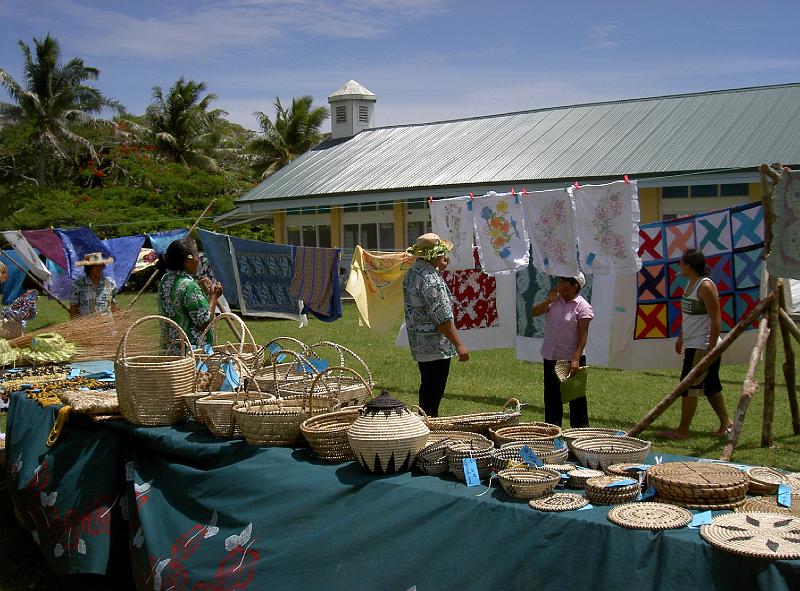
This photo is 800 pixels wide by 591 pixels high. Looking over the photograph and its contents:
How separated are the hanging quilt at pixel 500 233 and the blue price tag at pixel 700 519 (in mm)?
4744

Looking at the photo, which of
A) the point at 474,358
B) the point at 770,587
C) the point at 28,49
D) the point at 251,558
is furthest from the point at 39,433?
the point at 28,49

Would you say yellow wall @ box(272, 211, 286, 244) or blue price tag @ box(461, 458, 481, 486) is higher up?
yellow wall @ box(272, 211, 286, 244)

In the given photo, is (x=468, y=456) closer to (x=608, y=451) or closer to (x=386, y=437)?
(x=386, y=437)

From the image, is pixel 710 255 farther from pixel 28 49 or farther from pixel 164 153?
pixel 28 49

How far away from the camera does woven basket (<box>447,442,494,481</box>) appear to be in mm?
2771

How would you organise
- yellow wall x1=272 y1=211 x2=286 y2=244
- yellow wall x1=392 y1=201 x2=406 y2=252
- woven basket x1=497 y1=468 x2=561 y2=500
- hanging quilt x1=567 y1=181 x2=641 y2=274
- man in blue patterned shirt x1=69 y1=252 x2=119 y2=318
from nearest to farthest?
woven basket x1=497 y1=468 x2=561 y2=500
hanging quilt x1=567 y1=181 x2=641 y2=274
man in blue patterned shirt x1=69 y1=252 x2=119 y2=318
yellow wall x1=392 y1=201 x2=406 y2=252
yellow wall x1=272 y1=211 x2=286 y2=244

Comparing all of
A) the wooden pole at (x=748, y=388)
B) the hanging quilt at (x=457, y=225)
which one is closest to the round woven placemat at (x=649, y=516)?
the wooden pole at (x=748, y=388)

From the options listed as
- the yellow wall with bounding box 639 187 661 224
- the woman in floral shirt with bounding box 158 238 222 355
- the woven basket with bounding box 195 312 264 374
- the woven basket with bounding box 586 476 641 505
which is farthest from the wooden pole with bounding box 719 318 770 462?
the yellow wall with bounding box 639 187 661 224

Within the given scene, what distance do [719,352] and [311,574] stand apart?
335 centimetres

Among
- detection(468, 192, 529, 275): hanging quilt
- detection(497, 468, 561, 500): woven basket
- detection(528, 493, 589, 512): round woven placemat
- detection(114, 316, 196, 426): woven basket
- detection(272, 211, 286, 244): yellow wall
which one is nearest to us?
detection(528, 493, 589, 512): round woven placemat

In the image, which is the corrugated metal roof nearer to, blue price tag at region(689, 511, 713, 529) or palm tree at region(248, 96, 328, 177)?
palm tree at region(248, 96, 328, 177)

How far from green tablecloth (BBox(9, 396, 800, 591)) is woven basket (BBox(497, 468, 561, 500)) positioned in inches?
1.8

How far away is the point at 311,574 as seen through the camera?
279 cm

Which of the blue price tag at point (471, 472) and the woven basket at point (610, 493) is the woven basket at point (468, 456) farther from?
the woven basket at point (610, 493)
